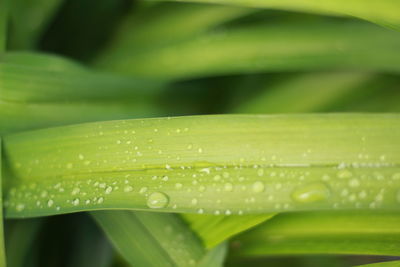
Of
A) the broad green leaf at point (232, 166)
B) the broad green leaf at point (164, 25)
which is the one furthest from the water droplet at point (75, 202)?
the broad green leaf at point (164, 25)

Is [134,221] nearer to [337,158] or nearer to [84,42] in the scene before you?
[337,158]

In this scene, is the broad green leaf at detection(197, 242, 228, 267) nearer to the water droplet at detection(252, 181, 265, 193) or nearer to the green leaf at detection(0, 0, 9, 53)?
the water droplet at detection(252, 181, 265, 193)

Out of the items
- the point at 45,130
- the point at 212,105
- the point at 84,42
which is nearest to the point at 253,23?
the point at 212,105

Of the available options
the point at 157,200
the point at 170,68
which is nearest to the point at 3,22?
the point at 170,68

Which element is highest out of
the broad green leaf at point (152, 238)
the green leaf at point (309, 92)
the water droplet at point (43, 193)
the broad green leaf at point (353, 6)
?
the broad green leaf at point (353, 6)

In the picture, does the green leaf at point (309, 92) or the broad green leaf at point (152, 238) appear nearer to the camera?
the broad green leaf at point (152, 238)

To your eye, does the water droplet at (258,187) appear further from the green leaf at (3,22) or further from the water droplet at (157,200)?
the green leaf at (3,22)
